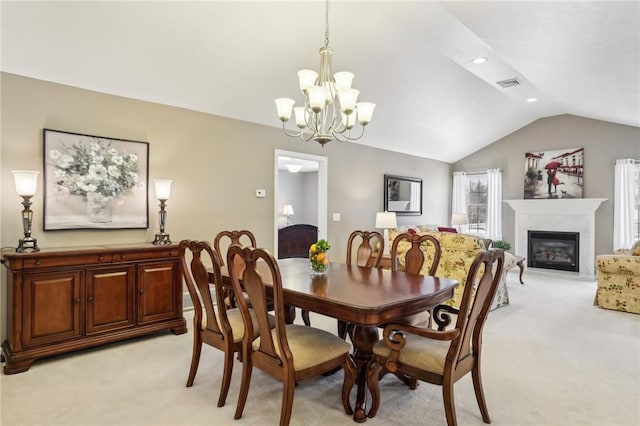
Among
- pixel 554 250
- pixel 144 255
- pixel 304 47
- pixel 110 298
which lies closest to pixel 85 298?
pixel 110 298

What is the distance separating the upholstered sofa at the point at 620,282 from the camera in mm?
4391

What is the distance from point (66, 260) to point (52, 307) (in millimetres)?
374

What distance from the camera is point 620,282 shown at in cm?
451

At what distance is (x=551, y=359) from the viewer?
10.0ft

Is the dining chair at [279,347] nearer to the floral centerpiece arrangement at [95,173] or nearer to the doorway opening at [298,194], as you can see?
the floral centerpiece arrangement at [95,173]

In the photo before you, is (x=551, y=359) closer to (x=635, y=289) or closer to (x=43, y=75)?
(x=635, y=289)

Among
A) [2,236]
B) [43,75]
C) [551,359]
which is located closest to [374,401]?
[551,359]

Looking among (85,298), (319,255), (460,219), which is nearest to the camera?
(319,255)

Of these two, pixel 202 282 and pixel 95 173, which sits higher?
pixel 95 173

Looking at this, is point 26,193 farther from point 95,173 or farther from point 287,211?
point 287,211

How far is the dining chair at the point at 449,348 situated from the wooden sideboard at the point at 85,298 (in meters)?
2.27

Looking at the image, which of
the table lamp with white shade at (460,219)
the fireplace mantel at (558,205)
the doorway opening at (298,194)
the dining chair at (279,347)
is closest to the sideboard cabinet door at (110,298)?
the dining chair at (279,347)

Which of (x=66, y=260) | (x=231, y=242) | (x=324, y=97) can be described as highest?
(x=324, y=97)

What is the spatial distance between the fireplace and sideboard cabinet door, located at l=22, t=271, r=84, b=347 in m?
7.64
